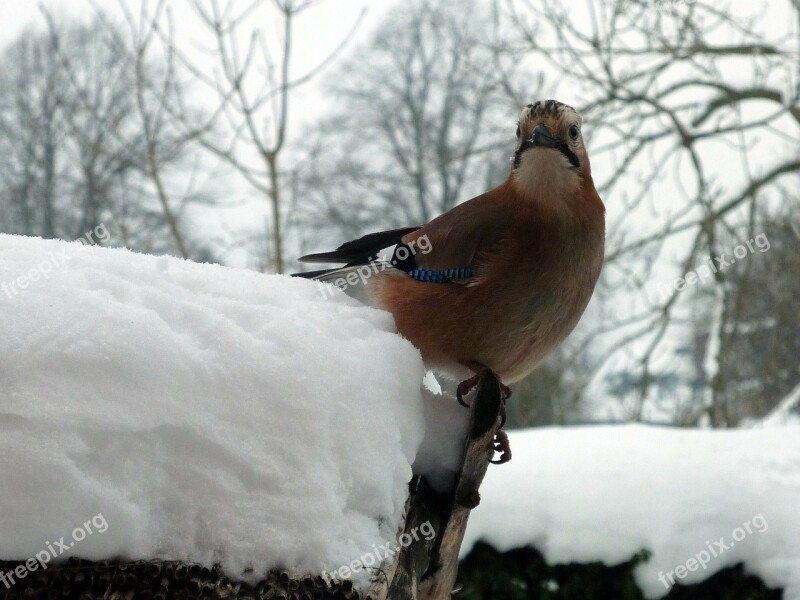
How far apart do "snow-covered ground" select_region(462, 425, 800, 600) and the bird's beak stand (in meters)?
1.40

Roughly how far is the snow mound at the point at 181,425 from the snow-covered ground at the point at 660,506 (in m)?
1.49

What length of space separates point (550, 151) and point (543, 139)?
0.10 feet

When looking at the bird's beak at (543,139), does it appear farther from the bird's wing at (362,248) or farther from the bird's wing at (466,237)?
the bird's wing at (362,248)

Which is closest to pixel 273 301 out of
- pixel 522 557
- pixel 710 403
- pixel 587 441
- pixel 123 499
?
pixel 123 499

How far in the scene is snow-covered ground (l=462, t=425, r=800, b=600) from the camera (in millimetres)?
2455

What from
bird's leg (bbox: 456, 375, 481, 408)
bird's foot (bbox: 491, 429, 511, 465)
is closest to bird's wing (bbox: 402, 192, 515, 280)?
bird's leg (bbox: 456, 375, 481, 408)

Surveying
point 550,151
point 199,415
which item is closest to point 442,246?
point 550,151

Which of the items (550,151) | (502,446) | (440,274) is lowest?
(502,446)

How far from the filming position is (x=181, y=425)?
106 centimetres

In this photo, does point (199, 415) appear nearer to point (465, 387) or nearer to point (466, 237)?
point (465, 387)

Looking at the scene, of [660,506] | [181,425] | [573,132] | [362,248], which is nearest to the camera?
[181,425]

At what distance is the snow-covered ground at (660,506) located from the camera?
246 centimetres

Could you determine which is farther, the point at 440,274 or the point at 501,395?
the point at 440,274

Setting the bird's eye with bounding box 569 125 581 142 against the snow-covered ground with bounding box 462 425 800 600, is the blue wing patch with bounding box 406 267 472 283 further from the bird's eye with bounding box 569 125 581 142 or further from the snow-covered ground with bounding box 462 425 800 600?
the snow-covered ground with bounding box 462 425 800 600
